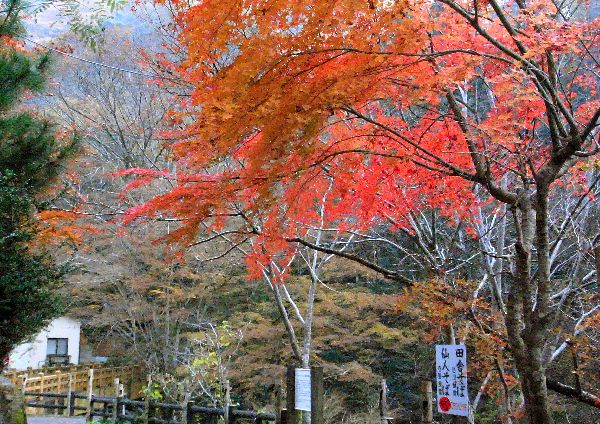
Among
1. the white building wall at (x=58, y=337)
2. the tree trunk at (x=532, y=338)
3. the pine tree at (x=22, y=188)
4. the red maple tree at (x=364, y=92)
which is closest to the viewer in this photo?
the red maple tree at (x=364, y=92)

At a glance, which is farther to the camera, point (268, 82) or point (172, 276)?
point (172, 276)

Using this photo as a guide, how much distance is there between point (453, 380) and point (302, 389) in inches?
53.8

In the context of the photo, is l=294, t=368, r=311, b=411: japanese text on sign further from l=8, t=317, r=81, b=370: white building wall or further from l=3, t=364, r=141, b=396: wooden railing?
l=8, t=317, r=81, b=370: white building wall

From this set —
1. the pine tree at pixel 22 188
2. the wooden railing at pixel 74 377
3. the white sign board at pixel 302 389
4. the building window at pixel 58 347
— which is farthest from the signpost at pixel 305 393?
the building window at pixel 58 347

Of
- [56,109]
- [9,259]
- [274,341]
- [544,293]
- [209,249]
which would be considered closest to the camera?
[544,293]

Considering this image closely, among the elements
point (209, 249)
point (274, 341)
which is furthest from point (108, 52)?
point (274, 341)

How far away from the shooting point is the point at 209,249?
13281 millimetres

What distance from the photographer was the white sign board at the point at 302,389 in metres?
4.64

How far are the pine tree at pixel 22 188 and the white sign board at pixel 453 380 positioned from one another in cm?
439

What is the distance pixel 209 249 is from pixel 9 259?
7.82 m

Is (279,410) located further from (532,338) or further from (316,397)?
(532,338)

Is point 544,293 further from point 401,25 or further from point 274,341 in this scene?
point 274,341

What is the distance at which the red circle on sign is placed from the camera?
4589 mm

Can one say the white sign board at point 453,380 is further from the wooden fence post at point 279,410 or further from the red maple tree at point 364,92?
the wooden fence post at point 279,410
